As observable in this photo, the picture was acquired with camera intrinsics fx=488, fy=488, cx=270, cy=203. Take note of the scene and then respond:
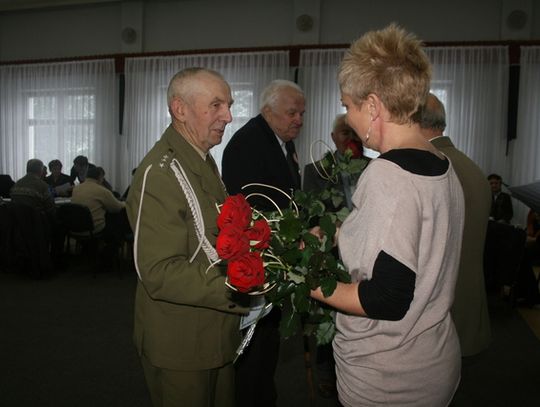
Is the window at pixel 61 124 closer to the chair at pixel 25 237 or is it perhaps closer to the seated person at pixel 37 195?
the seated person at pixel 37 195

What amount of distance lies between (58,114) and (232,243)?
31.6 ft

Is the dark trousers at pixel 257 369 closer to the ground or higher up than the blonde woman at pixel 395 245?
closer to the ground

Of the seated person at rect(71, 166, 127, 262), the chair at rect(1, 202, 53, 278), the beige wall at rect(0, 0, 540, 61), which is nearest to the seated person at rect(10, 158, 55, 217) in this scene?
the chair at rect(1, 202, 53, 278)

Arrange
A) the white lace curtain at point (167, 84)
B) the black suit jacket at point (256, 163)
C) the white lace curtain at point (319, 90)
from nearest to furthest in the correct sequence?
the black suit jacket at point (256, 163)
the white lace curtain at point (319, 90)
the white lace curtain at point (167, 84)

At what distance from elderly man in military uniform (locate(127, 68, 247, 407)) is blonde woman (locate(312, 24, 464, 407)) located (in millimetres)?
417

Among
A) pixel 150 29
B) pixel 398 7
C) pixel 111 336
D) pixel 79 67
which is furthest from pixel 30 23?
pixel 111 336

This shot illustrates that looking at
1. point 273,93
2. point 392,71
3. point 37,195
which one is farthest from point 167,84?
point 392,71

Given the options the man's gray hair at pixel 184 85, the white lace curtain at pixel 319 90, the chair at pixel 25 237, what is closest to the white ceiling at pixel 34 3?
the white lace curtain at pixel 319 90

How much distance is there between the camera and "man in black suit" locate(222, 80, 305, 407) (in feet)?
7.12

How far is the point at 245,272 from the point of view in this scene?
3.18ft

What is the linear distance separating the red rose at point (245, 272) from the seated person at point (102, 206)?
16.6ft

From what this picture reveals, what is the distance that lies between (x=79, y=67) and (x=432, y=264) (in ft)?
31.3

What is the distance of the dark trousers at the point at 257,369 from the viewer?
7.09 ft

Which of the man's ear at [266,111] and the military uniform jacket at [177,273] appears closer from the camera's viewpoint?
the military uniform jacket at [177,273]
